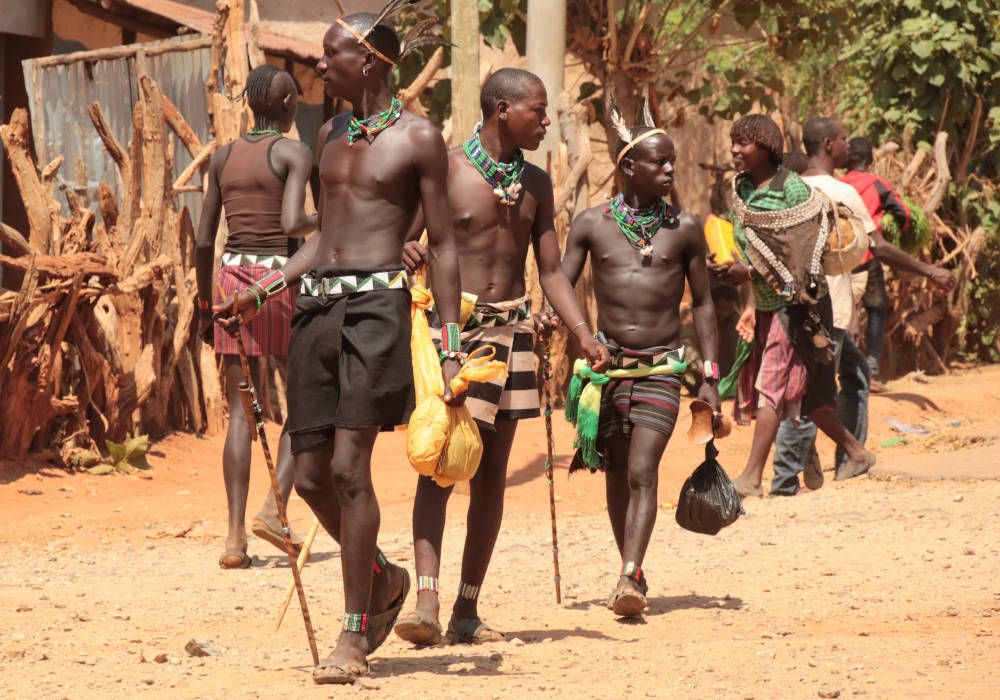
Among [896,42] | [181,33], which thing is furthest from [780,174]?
[896,42]

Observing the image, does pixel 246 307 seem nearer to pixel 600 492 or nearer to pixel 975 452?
pixel 600 492

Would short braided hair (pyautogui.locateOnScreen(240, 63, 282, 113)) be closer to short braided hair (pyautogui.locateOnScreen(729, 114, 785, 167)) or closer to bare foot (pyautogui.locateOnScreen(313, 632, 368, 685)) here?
short braided hair (pyautogui.locateOnScreen(729, 114, 785, 167))

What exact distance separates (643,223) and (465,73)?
3091 millimetres

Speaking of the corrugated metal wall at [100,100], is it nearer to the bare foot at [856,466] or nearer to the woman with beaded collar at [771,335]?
the woman with beaded collar at [771,335]

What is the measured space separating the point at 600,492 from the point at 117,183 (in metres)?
4.63

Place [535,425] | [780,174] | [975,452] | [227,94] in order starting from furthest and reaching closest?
1. [535,425]
2. [227,94]
3. [975,452]
4. [780,174]

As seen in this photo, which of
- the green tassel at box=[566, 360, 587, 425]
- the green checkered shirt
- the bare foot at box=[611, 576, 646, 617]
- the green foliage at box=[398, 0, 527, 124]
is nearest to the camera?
the bare foot at box=[611, 576, 646, 617]

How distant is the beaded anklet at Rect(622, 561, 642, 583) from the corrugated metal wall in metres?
6.48

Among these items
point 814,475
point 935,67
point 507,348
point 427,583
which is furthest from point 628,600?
point 935,67

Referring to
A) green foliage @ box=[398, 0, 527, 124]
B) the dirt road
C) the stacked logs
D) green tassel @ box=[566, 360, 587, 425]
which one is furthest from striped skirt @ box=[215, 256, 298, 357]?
green foliage @ box=[398, 0, 527, 124]

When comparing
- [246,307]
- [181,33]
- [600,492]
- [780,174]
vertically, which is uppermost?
[181,33]

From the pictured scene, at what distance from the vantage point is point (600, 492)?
9055 millimetres

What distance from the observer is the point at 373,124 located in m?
4.55

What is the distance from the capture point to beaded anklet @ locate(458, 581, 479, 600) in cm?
518
